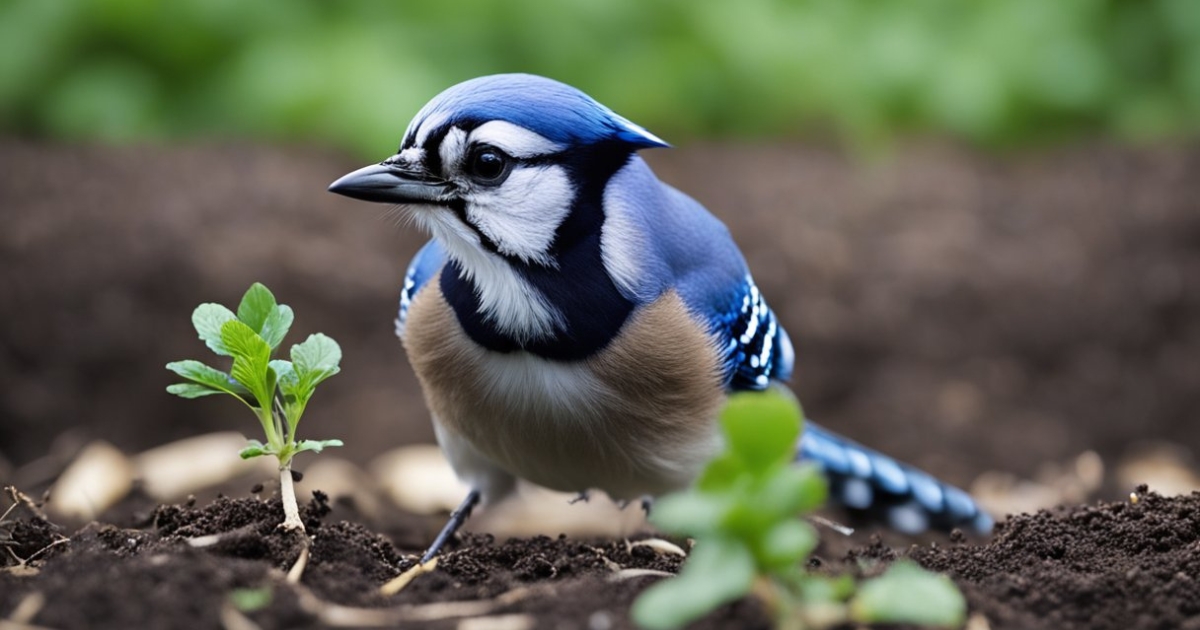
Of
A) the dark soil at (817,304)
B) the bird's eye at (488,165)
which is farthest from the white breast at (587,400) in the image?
the bird's eye at (488,165)

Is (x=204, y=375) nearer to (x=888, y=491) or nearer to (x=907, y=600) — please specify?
(x=907, y=600)

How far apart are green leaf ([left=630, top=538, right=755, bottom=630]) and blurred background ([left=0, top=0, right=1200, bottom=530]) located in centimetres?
285

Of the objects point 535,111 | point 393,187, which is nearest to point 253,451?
point 393,187

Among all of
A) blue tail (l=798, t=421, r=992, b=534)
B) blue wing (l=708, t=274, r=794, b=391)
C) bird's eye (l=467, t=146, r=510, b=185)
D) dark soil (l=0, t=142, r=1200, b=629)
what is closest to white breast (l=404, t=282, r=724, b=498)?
blue wing (l=708, t=274, r=794, b=391)

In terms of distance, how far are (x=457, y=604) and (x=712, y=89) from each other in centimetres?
567

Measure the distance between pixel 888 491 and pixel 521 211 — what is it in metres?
1.73

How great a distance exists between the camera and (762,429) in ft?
5.48

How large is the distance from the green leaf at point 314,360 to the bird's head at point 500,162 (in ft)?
1.51

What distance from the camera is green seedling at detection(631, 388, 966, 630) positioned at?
1.62 metres

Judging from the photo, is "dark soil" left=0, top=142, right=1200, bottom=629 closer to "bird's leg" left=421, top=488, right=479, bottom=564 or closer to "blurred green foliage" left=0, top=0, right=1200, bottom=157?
"bird's leg" left=421, top=488, right=479, bottom=564

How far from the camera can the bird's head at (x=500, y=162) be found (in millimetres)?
2686

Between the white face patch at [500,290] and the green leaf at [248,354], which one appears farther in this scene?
the white face patch at [500,290]

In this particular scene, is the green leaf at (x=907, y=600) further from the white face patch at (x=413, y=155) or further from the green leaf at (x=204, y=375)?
the white face patch at (x=413, y=155)

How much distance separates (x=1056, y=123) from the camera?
7.75 m
